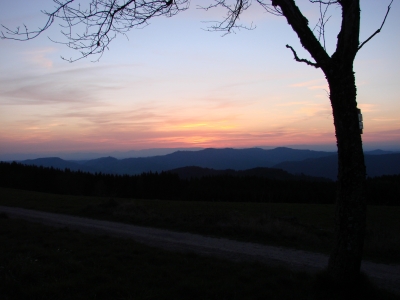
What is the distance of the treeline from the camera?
69.4 m

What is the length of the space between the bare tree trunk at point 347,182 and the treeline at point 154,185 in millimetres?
62131

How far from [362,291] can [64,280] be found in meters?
4.33

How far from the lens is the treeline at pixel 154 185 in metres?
69.4

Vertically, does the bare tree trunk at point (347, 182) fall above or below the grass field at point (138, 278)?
above

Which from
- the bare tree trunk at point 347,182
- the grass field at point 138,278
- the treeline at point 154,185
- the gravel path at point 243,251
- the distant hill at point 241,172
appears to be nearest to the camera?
the bare tree trunk at point 347,182

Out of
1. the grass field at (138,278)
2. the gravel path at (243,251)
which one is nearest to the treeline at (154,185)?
the gravel path at (243,251)

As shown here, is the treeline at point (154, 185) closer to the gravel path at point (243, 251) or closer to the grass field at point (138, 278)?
the gravel path at point (243, 251)

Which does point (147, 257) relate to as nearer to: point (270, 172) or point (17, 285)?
point (17, 285)

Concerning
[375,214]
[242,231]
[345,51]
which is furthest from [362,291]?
[375,214]

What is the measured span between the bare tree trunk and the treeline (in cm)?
6213

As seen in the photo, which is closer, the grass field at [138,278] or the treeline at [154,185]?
the grass field at [138,278]

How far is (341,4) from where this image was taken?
468 cm

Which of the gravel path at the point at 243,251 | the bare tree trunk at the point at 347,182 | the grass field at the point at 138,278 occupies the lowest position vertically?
the gravel path at the point at 243,251

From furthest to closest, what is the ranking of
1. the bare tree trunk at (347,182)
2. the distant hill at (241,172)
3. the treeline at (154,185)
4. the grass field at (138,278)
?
1. the distant hill at (241,172)
2. the treeline at (154,185)
3. the grass field at (138,278)
4. the bare tree trunk at (347,182)
